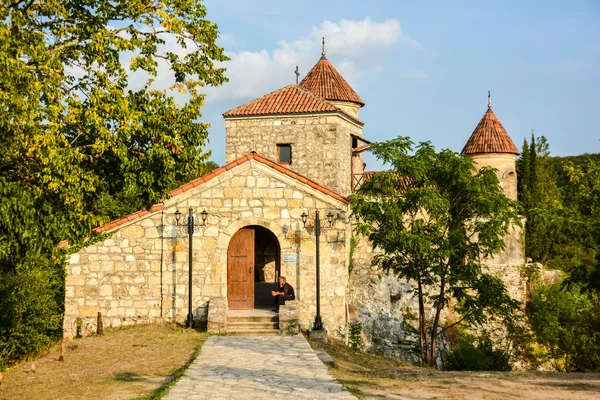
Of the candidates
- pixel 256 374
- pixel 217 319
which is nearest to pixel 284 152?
pixel 217 319

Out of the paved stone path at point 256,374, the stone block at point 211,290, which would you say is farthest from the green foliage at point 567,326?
the paved stone path at point 256,374

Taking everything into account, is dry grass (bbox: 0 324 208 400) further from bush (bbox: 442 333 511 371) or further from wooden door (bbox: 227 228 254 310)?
bush (bbox: 442 333 511 371)

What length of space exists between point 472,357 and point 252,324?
26.1 feet

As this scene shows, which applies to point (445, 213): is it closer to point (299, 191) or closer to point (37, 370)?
point (299, 191)

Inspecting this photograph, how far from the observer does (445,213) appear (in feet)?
53.1

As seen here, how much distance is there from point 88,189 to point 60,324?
10536 mm

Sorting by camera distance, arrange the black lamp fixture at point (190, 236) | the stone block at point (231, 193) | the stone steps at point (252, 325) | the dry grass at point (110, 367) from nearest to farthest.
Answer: the dry grass at point (110, 367) < the stone steps at point (252, 325) < the black lamp fixture at point (190, 236) < the stone block at point (231, 193)

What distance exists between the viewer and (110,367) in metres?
11.9

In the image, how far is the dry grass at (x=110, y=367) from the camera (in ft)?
32.4

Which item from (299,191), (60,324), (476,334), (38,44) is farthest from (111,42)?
(476,334)

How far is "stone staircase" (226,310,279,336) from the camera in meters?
15.8

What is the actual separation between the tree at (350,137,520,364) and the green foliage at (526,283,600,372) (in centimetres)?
730

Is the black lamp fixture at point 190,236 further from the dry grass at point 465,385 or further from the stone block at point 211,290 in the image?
the dry grass at point 465,385

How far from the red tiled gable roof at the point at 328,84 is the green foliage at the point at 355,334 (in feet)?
44.1
